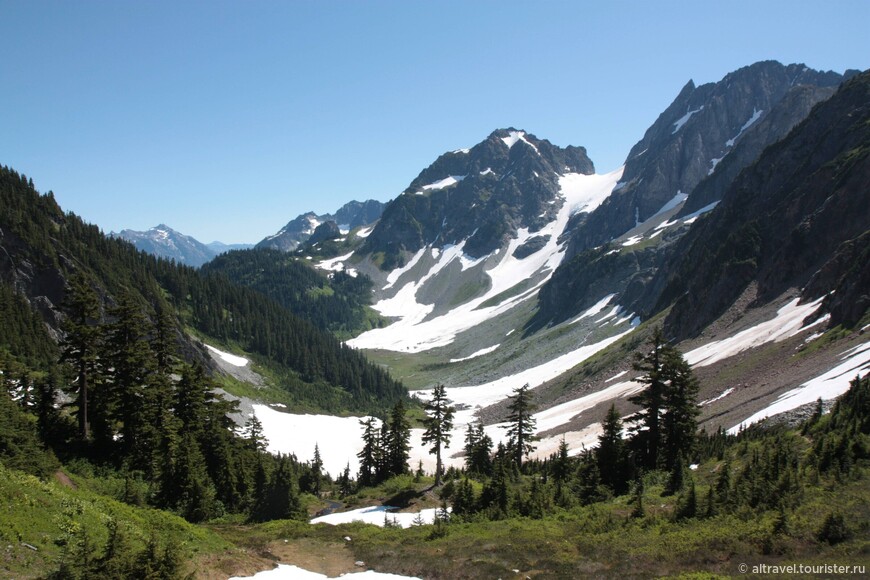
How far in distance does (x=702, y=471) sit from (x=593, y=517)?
373 inches

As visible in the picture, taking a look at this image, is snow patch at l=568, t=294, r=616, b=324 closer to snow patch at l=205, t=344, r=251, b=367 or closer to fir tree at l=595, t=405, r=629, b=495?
snow patch at l=205, t=344, r=251, b=367

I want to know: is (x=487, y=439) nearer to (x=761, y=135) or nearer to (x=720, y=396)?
(x=720, y=396)

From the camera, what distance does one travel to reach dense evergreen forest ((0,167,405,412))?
76.7 metres

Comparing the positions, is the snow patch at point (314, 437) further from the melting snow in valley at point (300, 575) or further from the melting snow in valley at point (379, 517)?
the melting snow in valley at point (300, 575)

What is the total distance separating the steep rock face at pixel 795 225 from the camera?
3091 inches

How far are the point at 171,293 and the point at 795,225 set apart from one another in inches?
4986

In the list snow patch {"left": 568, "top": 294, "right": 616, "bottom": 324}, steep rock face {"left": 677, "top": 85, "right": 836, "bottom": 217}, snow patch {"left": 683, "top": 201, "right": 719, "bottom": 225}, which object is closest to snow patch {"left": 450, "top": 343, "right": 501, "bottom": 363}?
snow patch {"left": 568, "top": 294, "right": 616, "bottom": 324}

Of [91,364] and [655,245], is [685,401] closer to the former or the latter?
[91,364]

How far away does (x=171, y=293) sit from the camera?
12162 centimetres

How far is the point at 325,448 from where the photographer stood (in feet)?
272

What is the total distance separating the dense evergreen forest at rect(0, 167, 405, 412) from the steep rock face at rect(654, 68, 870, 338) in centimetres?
7556

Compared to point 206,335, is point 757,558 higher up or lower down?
lower down

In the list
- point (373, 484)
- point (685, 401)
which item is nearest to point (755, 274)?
point (685, 401)

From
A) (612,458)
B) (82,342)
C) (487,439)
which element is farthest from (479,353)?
(82,342)
